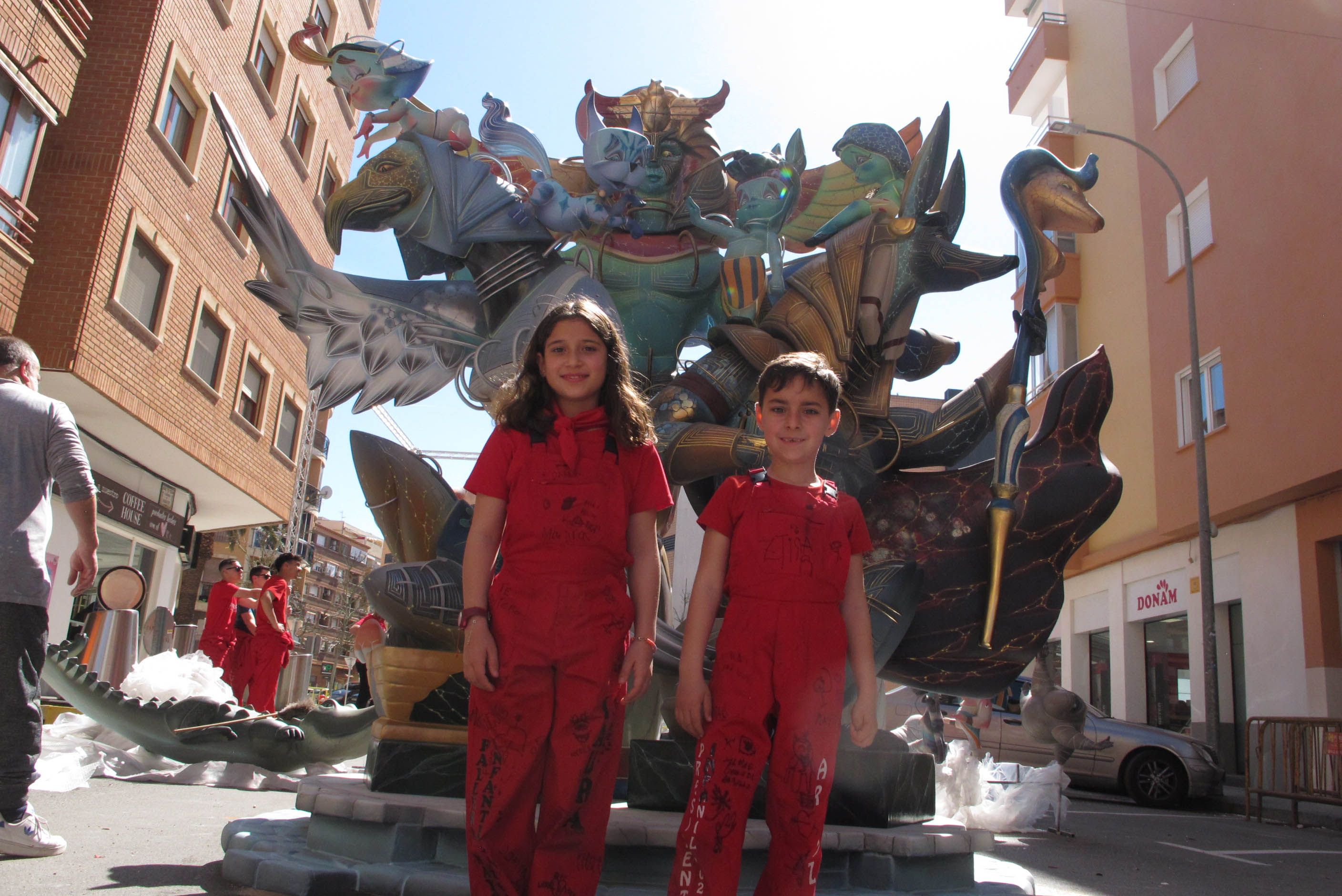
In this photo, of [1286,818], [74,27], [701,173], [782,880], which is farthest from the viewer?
[74,27]

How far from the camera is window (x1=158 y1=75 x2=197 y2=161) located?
43.6 ft

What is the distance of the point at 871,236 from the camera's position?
437 centimetres

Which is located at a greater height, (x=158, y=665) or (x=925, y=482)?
(x=925, y=482)

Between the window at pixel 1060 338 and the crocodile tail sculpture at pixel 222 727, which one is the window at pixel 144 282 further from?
the window at pixel 1060 338

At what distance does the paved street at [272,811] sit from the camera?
114 inches

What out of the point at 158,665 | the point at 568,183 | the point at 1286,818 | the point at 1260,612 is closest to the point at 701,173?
the point at 568,183

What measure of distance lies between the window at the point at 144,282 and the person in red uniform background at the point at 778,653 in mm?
12104

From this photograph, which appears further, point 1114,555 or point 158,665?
point 1114,555

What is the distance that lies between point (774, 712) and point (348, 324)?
10.1ft

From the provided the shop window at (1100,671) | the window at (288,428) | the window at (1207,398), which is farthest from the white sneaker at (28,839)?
the shop window at (1100,671)

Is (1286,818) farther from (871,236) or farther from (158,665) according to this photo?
(158,665)

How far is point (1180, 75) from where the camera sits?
51.5 feet

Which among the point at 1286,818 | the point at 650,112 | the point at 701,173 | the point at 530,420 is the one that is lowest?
the point at 1286,818

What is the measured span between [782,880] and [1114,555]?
1632 cm
